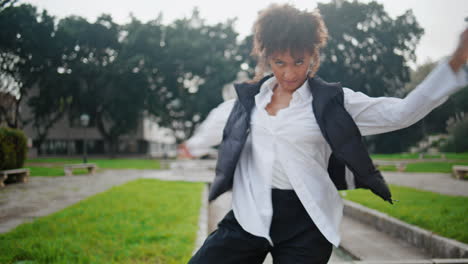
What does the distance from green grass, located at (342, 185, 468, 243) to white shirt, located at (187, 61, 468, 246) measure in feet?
11.4

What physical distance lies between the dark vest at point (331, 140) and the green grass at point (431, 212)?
11.0 ft

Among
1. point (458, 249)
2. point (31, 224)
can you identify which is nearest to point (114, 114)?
point (31, 224)

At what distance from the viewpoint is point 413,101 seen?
1.69 m

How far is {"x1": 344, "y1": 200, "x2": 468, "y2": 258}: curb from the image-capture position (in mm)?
4344

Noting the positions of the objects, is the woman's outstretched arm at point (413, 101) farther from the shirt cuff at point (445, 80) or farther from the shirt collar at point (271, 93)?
the shirt collar at point (271, 93)

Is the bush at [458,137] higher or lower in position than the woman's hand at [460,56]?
lower

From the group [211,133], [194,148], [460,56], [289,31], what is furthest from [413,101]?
[194,148]

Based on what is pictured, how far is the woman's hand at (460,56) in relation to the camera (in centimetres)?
153

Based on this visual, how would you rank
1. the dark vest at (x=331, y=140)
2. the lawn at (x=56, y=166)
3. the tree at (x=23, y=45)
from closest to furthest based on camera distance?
the dark vest at (x=331, y=140), the tree at (x=23, y=45), the lawn at (x=56, y=166)

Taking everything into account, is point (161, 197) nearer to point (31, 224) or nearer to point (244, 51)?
point (31, 224)

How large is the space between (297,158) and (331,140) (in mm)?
214

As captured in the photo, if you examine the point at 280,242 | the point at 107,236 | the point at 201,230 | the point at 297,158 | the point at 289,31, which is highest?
the point at 289,31

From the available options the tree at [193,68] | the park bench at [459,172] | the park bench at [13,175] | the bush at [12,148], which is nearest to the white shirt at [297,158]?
the park bench at [13,175]

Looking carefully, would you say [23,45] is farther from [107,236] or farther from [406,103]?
[406,103]
